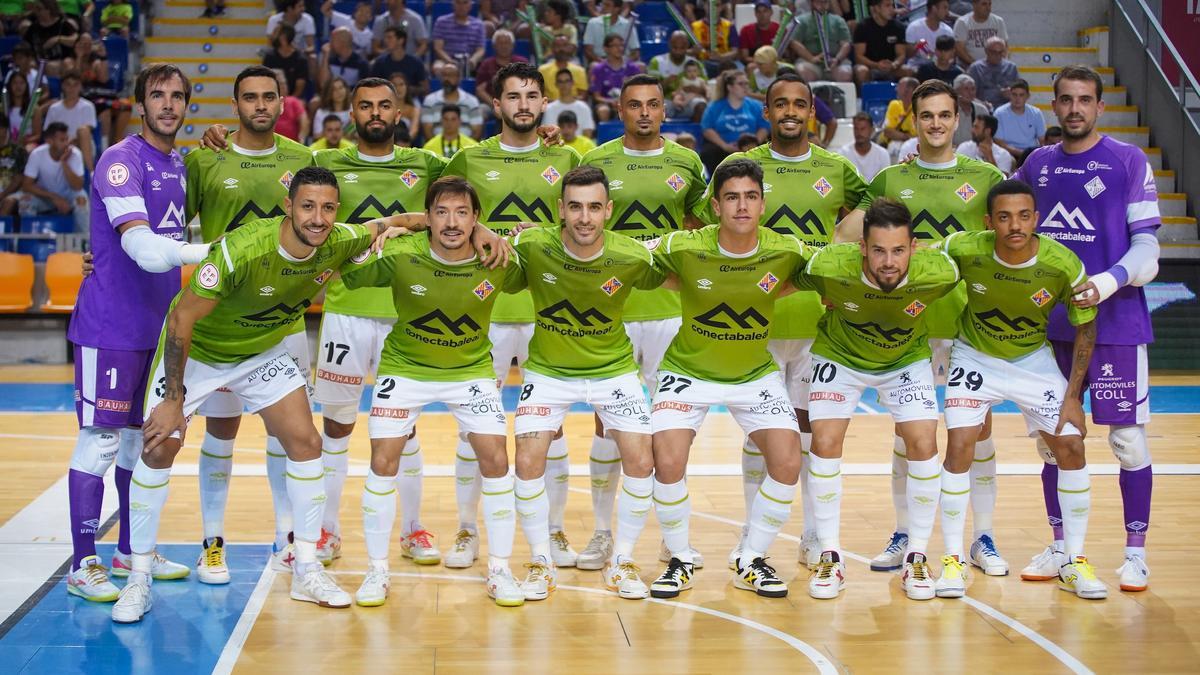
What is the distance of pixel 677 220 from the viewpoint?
7043 mm

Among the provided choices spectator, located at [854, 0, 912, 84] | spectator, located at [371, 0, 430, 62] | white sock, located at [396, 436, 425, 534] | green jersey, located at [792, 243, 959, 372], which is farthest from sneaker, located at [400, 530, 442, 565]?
spectator, located at [854, 0, 912, 84]

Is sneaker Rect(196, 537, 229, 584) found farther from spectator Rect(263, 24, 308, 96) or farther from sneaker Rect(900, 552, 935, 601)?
spectator Rect(263, 24, 308, 96)

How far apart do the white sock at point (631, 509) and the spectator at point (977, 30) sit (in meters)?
12.3

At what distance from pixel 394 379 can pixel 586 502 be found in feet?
8.08

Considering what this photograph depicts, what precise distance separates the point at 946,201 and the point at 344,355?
3228 millimetres

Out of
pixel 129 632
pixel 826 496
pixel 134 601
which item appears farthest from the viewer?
pixel 826 496

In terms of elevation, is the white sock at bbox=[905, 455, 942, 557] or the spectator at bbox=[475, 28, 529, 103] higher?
the spectator at bbox=[475, 28, 529, 103]

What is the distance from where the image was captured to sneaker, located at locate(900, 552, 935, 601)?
20.6 feet

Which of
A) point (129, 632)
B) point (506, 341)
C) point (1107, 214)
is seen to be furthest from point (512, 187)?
point (1107, 214)

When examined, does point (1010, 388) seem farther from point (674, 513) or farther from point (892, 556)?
point (674, 513)

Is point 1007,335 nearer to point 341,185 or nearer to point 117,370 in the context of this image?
point 341,185

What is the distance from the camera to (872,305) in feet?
20.7

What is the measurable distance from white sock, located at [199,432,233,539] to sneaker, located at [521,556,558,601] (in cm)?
166

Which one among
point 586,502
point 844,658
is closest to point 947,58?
point 586,502
